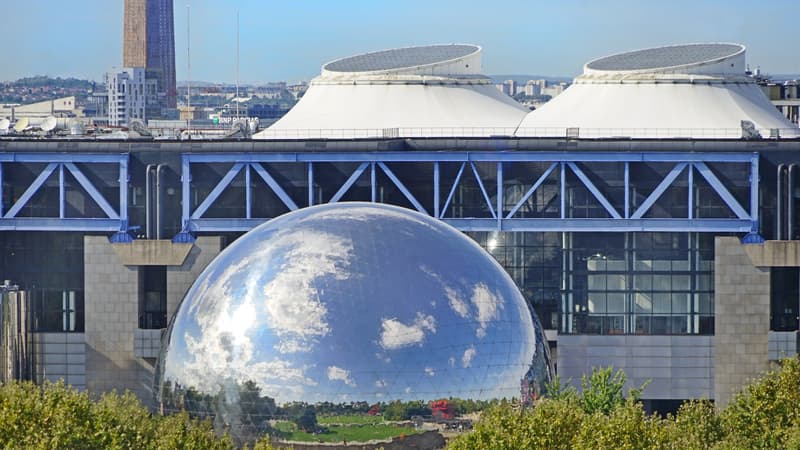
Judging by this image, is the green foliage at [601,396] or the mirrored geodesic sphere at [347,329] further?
the green foliage at [601,396]

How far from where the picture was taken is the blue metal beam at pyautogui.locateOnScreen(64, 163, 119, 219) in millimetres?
79750

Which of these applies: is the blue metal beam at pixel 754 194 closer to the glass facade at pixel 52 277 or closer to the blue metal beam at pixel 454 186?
the blue metal beam at pixel 454 186

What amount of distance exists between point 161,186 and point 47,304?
5.61 m

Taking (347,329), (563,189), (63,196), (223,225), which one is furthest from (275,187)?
(347,329)

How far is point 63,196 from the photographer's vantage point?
7956 cm

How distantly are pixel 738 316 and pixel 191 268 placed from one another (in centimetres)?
1820

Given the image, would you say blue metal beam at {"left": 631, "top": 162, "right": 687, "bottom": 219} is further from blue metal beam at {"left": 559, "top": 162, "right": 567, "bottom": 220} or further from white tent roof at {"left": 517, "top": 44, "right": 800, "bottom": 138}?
white tent roof at {"left": 517, "top": 44, "right": 800, "bottom": 138}

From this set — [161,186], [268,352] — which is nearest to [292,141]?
[161,186]

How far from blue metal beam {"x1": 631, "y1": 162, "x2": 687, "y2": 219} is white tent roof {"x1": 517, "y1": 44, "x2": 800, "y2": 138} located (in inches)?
409

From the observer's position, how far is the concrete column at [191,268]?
7731cm

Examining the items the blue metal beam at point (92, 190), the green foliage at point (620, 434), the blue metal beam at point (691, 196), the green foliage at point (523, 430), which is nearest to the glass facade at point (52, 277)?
the blue metal beam at point (92, 190)

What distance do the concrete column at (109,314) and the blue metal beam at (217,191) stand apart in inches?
125

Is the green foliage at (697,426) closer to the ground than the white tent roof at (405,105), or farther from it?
closer to the ground

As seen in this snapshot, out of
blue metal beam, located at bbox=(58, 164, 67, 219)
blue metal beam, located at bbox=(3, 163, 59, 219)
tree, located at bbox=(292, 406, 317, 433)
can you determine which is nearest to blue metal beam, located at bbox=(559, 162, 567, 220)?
blue metal beam, located at bbox=(58, 164, 67, 219)
